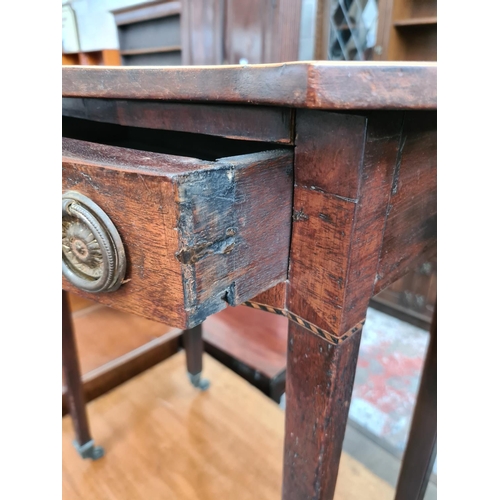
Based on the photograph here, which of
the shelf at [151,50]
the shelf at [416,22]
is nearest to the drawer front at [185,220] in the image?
the shelf at [416,22]

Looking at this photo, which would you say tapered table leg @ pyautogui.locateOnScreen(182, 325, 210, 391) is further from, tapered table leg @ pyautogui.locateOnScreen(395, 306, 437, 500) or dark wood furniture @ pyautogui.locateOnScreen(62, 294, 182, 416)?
tapered table leg @ pyautogui.locateOnScreen(395, 306, 437, 500)

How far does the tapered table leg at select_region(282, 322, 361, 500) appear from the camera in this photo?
400 millimetres

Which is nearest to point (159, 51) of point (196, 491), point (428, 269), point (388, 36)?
point (388, 36)

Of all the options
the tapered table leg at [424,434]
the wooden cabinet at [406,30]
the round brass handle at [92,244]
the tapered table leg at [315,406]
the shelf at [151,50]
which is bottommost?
the tapered table leg at [424,434]

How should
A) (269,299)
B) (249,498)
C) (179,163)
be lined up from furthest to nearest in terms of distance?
(249,498)
(269,299)
(179,163)

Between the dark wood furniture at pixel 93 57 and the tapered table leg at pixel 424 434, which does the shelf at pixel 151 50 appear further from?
the tapered table leg at pixel 424 434

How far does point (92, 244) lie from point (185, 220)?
0.09 metres

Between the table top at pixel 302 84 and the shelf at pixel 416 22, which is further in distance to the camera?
the shelf at pixel 416 22

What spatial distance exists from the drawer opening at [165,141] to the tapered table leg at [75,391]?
13.3 inches

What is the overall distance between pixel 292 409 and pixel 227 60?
1.62m

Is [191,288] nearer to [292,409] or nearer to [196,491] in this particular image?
[292,409]

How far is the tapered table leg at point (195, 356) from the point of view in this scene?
42.0 inches

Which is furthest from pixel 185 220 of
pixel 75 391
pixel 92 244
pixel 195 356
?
pixel 195 356

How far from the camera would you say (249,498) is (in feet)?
2.67
